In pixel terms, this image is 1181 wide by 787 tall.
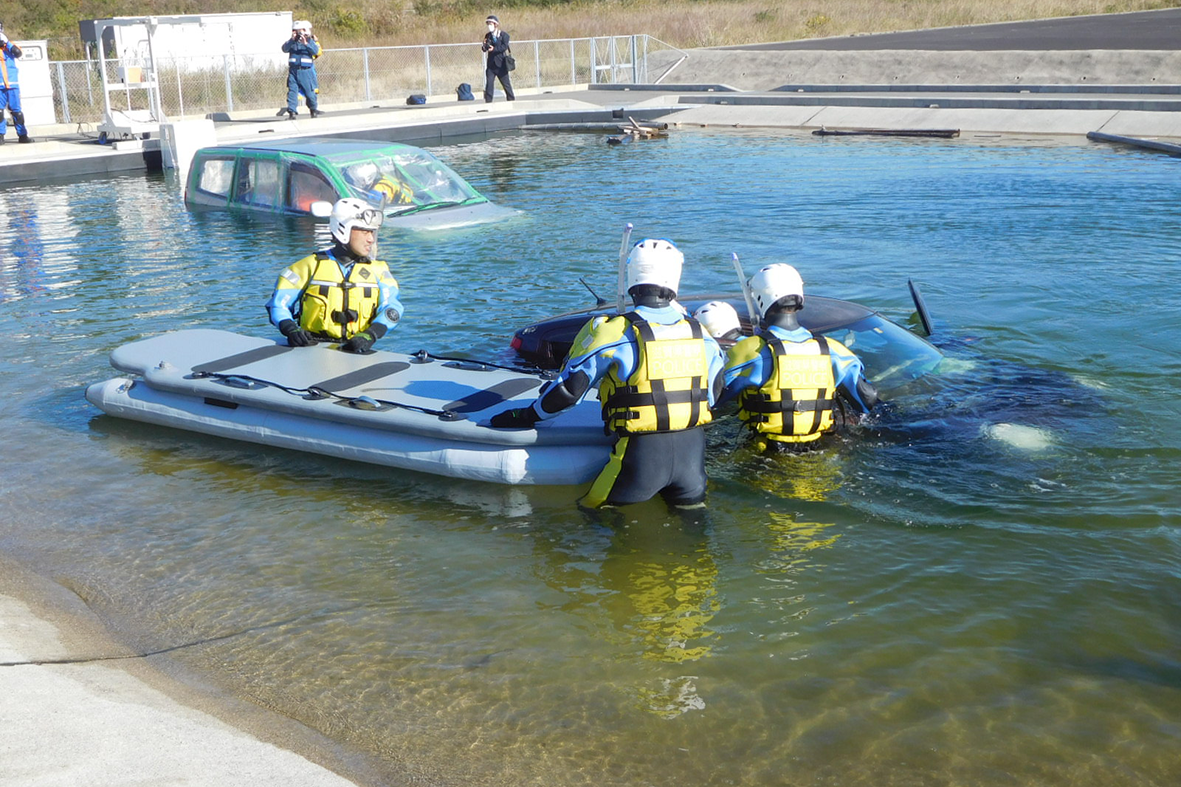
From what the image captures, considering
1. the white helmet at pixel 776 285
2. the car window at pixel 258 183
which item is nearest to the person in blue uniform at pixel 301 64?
the car window at pixel 258 183

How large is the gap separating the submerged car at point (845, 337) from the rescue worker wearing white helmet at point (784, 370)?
1.07 metres

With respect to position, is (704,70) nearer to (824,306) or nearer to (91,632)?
(824,306)

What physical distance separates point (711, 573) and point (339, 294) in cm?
352

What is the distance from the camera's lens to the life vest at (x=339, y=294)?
796cm

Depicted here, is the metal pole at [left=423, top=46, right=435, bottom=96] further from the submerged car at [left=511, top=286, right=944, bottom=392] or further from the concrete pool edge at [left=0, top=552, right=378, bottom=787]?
the concrete pool edge at [left=0, top=552, right=378, bottom=787]

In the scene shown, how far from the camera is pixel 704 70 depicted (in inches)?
1294

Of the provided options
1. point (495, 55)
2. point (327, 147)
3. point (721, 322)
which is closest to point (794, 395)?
point (721, 322)

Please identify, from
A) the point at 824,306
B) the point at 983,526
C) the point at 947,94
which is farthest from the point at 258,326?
the point at 947,94

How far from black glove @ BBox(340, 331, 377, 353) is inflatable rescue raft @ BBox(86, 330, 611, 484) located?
7cm

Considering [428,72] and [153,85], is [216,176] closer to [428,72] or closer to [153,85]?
[153,85]

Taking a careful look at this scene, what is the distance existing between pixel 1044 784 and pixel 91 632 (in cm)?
405

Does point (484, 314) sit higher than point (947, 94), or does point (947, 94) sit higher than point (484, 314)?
point (947, 94)

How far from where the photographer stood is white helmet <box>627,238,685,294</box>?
18.7 ft

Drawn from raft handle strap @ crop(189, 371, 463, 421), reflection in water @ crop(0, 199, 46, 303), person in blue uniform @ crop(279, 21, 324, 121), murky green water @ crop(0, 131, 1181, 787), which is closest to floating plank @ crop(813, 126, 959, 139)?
person in blue uniform @ crop(279, 21, 324, 121)
